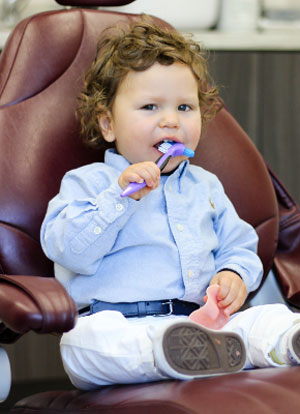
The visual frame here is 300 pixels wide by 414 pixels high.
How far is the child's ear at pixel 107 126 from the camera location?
5.19ft

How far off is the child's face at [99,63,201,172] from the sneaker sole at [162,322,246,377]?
1.42ft

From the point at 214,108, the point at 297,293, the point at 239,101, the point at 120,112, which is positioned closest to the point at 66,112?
the point at 120,112

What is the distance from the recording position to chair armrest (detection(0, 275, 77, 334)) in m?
1.07

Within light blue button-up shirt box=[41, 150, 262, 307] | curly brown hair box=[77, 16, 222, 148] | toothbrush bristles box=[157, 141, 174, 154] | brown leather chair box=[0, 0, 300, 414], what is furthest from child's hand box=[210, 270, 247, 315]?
curly brown hair box=[77, 16, 222, 148]

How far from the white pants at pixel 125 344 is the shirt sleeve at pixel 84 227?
119 millimetres

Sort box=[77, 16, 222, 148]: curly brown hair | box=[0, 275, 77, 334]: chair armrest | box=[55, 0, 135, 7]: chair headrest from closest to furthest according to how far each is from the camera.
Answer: box=[0, 275, 77, 334]: chair armrest → box=[77, 16, 222, 148]: curly brown hair → box=[55, 0, 135, 7]: chair headrest

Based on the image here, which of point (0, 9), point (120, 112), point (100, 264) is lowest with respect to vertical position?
point (100, 264)

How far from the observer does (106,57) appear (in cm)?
158

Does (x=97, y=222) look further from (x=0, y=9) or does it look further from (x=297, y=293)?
(x=0, y=9)

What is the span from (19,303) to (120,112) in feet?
1.78

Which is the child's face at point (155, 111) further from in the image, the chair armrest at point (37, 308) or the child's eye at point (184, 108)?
the chair armrest at point (37, 308)

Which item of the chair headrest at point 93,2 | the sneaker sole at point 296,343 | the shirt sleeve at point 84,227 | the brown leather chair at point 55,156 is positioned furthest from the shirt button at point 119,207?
the chair headrest at point 93,2

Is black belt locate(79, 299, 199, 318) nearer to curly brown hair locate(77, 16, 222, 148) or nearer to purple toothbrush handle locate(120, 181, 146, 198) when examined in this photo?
purple toothbrush handle locate(120, 181, 146, 198)

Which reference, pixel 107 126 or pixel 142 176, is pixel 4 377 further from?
pixel 107 126
